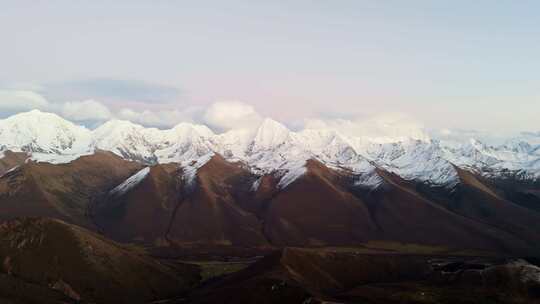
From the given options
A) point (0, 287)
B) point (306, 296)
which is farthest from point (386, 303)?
point (0, 287)

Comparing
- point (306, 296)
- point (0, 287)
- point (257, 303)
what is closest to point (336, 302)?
point (306, 296)

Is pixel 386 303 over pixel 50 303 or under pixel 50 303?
over

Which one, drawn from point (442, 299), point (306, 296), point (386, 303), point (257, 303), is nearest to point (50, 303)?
point (257, 303)

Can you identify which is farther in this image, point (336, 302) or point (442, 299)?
point (442, 299)

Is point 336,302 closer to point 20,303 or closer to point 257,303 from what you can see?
point 257,303

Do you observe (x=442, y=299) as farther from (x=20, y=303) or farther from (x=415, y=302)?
(x=20, y=303)

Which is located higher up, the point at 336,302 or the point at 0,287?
the point at 336,302

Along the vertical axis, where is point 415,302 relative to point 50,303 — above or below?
above

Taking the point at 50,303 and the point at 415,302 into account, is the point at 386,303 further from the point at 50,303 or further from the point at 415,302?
the point at 50,303
